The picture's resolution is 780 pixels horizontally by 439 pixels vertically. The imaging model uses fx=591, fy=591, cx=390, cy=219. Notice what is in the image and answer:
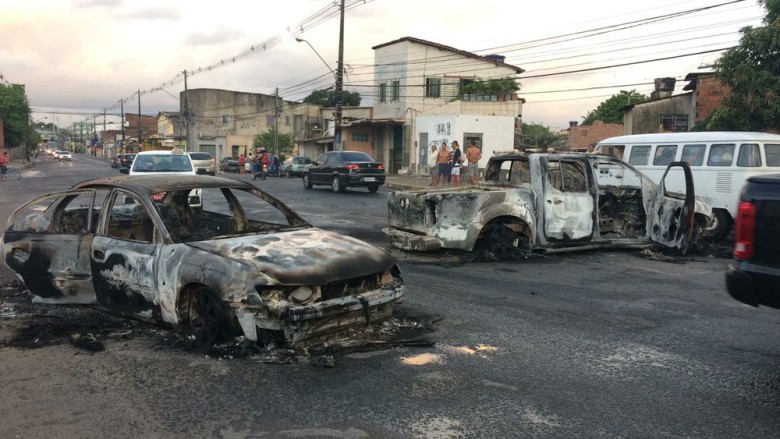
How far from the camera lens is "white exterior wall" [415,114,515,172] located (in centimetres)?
3369

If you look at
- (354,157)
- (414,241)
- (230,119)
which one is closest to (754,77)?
(414,241)

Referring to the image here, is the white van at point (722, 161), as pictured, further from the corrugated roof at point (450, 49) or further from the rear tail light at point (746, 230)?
the corrugated roof at point (450, 49)

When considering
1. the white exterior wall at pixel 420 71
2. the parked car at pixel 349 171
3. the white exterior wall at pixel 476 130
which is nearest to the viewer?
the parked car at pixel 349 171

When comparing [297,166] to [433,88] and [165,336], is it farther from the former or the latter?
[165,336]

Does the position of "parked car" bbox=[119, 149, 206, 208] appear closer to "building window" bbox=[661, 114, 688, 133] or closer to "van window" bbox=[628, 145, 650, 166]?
"van window" bbox=[628, 145, 650, 166]

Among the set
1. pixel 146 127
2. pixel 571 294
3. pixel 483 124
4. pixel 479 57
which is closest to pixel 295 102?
pixel 479 57

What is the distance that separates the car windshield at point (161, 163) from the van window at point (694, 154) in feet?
40.3

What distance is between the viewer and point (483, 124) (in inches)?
1356

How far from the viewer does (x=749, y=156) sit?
442 inches

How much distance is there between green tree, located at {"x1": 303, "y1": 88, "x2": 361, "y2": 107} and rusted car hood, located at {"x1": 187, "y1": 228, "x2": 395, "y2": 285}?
60860 mm

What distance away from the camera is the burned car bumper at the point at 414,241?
29.0ft

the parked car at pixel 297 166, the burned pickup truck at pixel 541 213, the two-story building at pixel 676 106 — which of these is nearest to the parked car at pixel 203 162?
the parked car at pixel 297 166

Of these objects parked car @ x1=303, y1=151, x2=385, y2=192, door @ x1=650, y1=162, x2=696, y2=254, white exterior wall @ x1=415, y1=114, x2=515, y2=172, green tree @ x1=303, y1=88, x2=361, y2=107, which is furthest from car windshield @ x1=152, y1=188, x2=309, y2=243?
green tree @ x1=303, y1=88, x2=361, y2=107

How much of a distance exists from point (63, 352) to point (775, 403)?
532 centimetres
